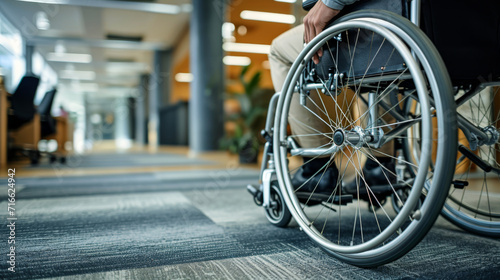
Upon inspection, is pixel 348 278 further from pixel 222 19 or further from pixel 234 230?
pixel 222 19

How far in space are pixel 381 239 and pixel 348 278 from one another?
108 millimetres

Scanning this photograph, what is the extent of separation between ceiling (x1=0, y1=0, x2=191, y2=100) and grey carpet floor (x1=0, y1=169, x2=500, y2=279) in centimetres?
624

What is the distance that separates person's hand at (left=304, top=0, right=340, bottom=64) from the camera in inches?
30.7

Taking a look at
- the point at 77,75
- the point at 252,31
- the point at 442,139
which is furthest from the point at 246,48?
the point at 442,139

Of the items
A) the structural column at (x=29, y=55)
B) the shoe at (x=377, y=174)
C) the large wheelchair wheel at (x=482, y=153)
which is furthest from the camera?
the structural column at (x=29, y=55)

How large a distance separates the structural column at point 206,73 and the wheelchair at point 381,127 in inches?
167

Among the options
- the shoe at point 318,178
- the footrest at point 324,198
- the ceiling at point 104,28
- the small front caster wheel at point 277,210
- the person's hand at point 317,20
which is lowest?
the small front caster wheel at point 277,210

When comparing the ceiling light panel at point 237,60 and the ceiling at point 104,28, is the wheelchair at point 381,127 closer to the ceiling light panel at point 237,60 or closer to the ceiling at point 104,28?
the ceiling at point 104,28

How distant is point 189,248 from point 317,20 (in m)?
0.61

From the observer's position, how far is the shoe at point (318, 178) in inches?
40.8

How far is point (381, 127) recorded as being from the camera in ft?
2.91

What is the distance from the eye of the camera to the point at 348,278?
26.4 inches

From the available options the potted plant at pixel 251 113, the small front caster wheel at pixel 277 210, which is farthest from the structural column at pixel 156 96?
the small front caster wheel at pixel 277 210

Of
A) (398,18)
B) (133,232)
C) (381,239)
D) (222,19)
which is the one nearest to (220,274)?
(381,239)
